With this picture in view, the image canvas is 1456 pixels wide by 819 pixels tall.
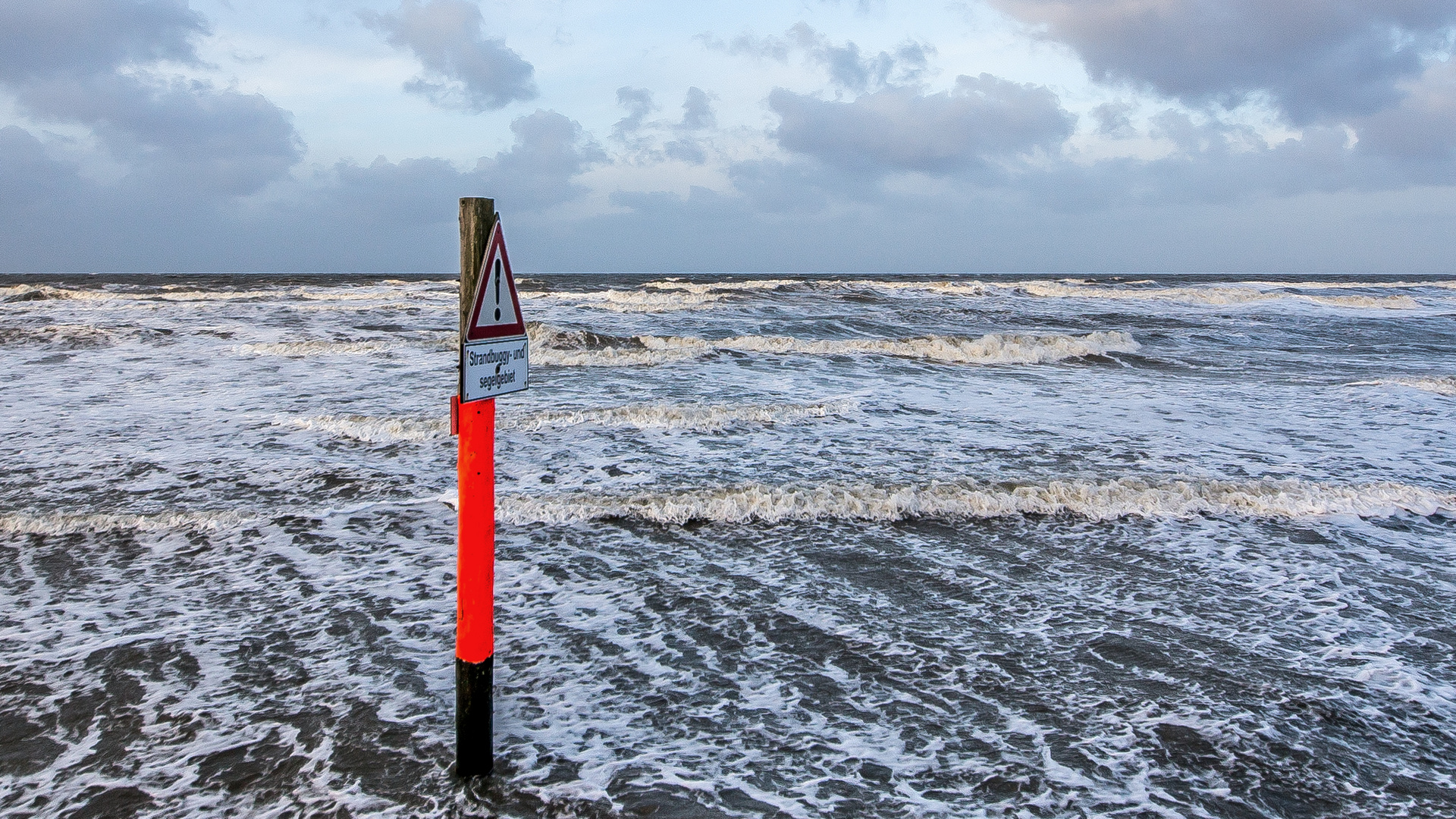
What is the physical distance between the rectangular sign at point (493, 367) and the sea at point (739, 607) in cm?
164

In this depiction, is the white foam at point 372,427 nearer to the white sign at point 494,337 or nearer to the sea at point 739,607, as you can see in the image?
the sea at point 739,607

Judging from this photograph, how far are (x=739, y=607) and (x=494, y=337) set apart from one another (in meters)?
2.84

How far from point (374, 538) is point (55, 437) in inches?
233

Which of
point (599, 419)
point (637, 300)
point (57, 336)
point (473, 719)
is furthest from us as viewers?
point (637, 300)

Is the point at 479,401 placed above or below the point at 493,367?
below

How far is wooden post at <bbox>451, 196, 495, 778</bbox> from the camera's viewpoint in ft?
9.89

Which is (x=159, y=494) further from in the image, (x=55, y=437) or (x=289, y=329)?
(x=289, y=329)

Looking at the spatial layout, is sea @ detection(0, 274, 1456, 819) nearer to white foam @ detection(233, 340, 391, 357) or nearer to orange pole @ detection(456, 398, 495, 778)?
orange pole @ detection(456, 398, 495, 778)

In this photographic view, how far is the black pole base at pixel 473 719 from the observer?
3.16m

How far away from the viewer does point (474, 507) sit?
304 centimetres

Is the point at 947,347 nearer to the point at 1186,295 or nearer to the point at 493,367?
the point at 493,367

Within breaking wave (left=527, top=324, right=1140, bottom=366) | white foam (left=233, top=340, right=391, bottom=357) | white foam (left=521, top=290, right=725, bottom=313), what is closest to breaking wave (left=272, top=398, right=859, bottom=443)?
breaking wave (left=527, top=324, right=1140, bottom=366)

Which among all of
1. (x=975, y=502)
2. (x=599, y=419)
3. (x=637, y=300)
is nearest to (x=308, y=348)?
(x=599, y=419)

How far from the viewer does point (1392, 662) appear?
459cm
